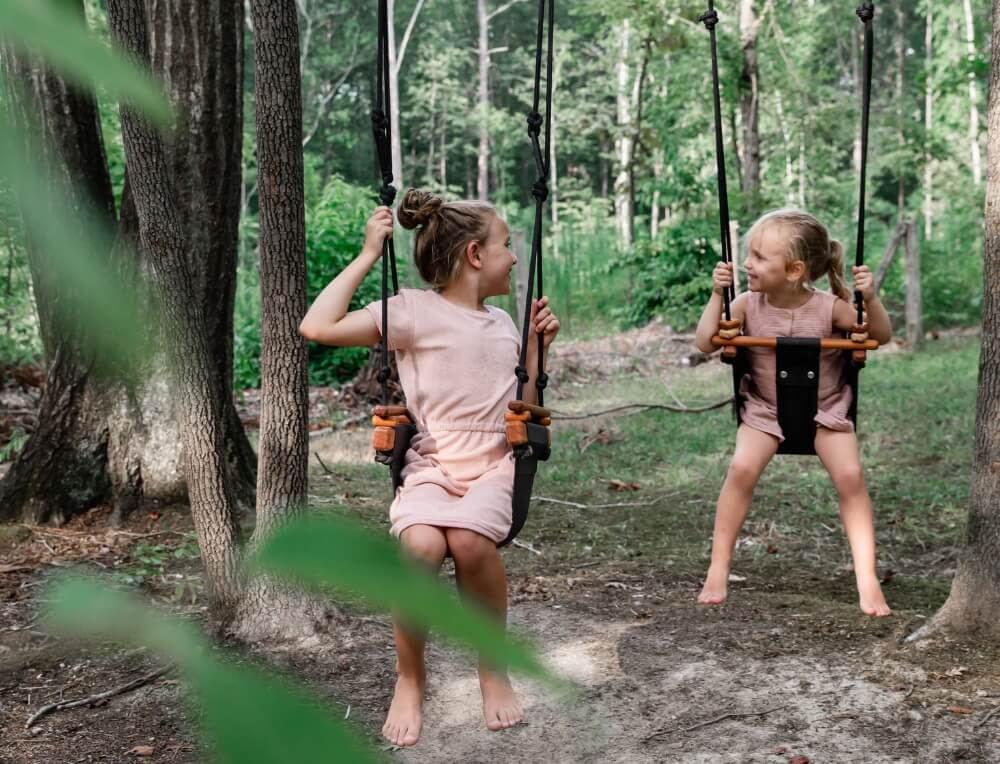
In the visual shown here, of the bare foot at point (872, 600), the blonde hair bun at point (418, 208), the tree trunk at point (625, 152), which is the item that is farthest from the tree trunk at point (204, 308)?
the tree trunk at point (625, 152)

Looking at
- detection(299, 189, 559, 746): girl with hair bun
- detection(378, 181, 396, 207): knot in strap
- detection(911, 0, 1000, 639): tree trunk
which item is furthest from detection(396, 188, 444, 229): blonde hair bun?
detection(911, 0, 1000, 639): tree trunk

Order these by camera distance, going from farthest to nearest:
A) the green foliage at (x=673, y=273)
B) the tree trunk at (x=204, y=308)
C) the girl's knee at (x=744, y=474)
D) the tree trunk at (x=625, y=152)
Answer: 1. the tree trunk at (x=625, y=152)
2. the green foliage at (x=673, y=273)
3. the tree trunk at (x=204, y=308)
4. the girl's knee at (x=744, y=474)

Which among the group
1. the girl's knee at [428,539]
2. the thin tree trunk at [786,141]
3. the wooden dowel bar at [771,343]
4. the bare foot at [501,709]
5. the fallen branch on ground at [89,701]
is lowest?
the fallen branch on ground at [89,701]

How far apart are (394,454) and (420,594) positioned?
96.3 inches

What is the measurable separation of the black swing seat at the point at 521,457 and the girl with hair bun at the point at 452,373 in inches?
2.4

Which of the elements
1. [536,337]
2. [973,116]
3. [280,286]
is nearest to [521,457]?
[536,337]

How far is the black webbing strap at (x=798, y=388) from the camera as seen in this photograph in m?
3.42

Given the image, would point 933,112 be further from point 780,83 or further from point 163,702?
point 163,702

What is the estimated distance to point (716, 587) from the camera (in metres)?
3.53

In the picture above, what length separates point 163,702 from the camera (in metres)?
2.83

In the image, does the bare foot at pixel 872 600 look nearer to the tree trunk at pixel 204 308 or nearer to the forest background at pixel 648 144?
the tree trunk at pixel 204 308

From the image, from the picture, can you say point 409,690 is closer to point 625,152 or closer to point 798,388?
point 798,388

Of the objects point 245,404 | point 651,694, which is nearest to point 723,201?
point 651,694

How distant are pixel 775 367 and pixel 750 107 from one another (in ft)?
30.6
